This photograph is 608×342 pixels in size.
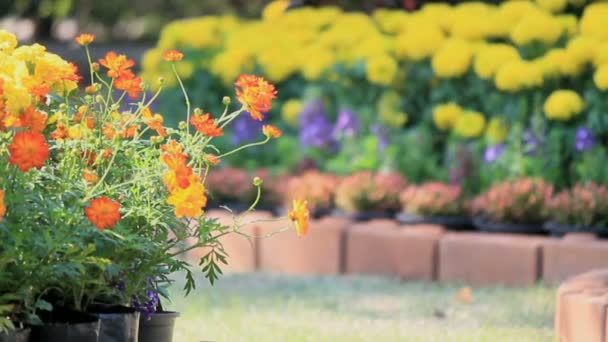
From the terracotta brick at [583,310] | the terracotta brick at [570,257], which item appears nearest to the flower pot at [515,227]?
the terracotta brick at [570,257]

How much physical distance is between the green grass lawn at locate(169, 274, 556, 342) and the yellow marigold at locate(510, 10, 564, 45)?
146 centimetres

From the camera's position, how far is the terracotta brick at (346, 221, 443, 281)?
619 centimetres

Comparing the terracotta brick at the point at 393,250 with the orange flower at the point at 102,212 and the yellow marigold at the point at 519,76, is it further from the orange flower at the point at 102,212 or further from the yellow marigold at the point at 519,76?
the orange flower at the point at 102,212

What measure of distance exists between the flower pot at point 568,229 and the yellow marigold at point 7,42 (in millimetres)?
3387

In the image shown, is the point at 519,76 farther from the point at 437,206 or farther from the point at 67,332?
the point at 67,332

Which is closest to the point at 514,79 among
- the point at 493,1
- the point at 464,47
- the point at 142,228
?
the point at 464,47

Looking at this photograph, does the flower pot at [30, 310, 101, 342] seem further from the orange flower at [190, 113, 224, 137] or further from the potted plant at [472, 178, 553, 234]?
the potted plant at [472, 178, 553, 234]

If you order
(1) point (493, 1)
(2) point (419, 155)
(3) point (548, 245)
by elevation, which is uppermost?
(1) point (493, 1)

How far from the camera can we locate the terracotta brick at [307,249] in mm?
6500

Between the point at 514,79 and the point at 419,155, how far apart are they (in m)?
0.81

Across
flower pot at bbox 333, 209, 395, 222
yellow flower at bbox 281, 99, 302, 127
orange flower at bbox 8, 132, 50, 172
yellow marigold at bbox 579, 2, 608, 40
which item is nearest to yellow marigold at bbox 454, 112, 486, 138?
flower pot at bbox 333, 209, 395, 222

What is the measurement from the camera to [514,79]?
652 centimetres

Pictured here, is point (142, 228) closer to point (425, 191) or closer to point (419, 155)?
point (425, 191)

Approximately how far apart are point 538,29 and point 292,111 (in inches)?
66.6
